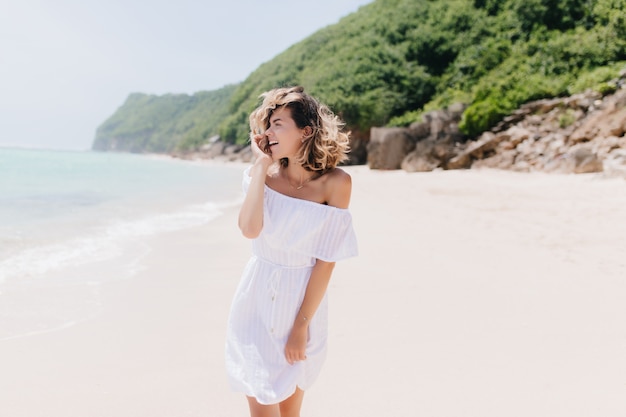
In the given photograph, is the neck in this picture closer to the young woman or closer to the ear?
the young woman

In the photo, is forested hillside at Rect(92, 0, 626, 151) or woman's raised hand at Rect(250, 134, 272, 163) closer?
woman's raised hand at Rect(250, 134, 272, 163)

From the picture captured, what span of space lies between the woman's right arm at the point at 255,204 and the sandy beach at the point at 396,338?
1421mm

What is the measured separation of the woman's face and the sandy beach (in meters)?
1.63

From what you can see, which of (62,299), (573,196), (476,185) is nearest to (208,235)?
(62,299)

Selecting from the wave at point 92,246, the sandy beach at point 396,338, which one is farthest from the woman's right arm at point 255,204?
the wave at point 92,246

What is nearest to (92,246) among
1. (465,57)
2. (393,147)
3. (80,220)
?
(80,220)

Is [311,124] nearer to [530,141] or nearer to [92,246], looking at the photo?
[92,246]

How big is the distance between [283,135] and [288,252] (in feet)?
1.46

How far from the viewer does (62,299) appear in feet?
14.2

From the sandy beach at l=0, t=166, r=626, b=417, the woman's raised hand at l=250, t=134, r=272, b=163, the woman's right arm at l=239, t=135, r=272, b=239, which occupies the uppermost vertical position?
the woman's raised hand at l=250, t=134, r=272, b=163

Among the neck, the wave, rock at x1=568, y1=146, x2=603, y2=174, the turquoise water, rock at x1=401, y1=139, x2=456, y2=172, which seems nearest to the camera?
the neck

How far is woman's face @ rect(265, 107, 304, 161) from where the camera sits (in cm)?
170

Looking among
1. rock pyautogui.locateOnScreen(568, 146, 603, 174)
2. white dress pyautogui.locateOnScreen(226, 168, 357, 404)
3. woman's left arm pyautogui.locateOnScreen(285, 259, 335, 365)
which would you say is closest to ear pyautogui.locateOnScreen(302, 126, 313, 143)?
white dress pyautogui.locateOnScreen(226, 168, 357, 404)

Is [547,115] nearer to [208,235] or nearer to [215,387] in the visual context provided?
[208,235]
